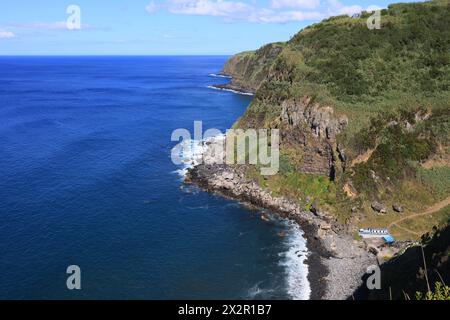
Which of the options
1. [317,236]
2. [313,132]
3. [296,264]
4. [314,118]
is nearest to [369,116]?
[314,118]

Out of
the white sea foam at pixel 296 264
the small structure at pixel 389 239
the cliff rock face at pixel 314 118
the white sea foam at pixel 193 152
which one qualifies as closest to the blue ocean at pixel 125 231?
the white sea foam at pixel 296 264

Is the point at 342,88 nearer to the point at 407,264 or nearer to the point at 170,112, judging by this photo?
the point at 407,264

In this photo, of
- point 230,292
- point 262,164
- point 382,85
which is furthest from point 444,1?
point 230,292

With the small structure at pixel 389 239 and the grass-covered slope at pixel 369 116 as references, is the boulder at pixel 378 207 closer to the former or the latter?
the grass-covered slope at pixel 369 116

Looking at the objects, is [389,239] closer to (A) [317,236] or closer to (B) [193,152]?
(A) [317,236]

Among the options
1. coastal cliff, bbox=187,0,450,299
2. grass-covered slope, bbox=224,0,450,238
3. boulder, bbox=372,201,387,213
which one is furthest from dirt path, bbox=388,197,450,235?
boulder, bbox=372,201,387,213

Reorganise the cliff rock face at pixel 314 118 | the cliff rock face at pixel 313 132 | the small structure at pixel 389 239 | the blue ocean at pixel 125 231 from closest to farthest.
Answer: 1. the blue ocean at pixel 125 231
2. the small structure at pixel 389 239
3. the cliff rock face at pixel 314 118
4. the cliff rock face at pixel 313 132

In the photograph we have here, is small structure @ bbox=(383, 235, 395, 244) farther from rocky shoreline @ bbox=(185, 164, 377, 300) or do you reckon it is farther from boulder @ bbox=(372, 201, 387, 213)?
boulder @ bbox=(372, 201, 387, 213)
